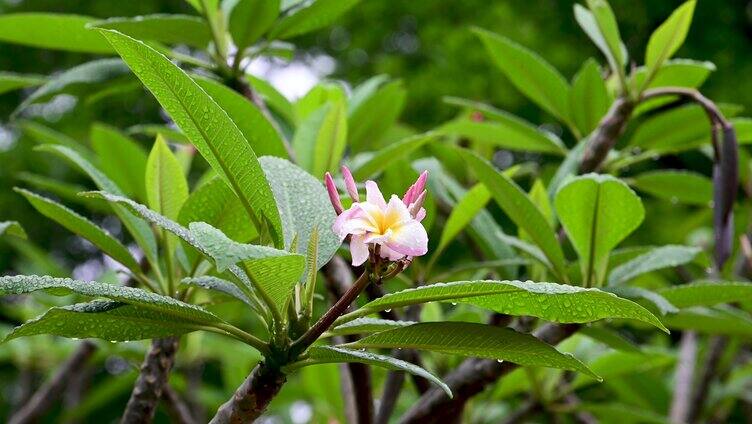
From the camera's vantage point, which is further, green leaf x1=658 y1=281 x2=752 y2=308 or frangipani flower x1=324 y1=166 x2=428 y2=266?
green leaf x1=658 y1=281 x2=752 y2=308

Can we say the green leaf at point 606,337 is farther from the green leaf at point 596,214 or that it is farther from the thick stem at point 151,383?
the thick stem at point 151,383

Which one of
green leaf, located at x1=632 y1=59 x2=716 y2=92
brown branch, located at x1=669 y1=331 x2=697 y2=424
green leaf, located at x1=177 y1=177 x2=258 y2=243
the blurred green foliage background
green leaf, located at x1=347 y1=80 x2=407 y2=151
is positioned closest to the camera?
green leaf, located at x1=177 y1=177 x2=258 y2=243

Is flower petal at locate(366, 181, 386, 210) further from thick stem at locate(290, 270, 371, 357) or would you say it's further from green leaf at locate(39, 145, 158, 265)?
green leaf at locate(39, 145, 158, 265)

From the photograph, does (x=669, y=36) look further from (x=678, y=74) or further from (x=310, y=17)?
(x=310, y=17)

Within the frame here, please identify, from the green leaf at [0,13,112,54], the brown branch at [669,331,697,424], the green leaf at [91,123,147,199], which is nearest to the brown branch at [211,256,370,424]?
the green leaf at [0,13,112,54]

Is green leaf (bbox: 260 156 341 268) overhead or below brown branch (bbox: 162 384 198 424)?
overhead

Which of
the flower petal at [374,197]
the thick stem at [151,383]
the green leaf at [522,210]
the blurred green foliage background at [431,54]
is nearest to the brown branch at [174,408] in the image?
the thick stem at [151,383]

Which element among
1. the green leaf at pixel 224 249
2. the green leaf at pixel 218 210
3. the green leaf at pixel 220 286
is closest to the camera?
the green leaf at pixel 224 249

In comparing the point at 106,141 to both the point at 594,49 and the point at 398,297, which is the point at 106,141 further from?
the point at 594,49
